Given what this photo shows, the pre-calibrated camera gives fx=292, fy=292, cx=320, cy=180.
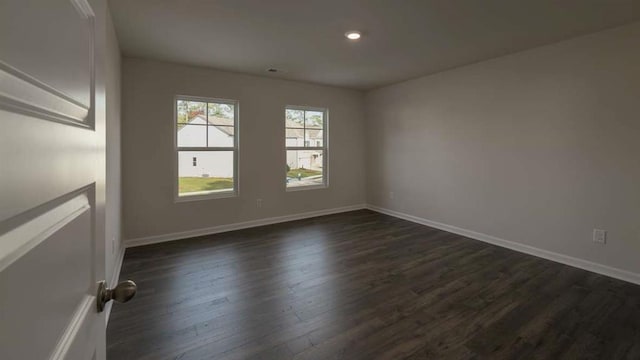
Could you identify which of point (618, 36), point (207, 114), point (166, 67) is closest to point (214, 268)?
point (207, 114)

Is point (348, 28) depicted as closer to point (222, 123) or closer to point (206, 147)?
point (222, 123)

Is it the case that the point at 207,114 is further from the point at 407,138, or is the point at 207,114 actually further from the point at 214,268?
the point at 407,138

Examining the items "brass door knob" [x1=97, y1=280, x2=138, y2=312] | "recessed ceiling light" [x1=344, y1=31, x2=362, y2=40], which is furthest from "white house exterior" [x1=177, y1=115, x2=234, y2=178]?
"brass door knob" [x1=97, y1=280, x2=138, y2=312]

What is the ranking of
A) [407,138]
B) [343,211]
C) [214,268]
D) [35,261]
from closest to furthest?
[35,261] < [214,268] < [407,138] < [343,211]

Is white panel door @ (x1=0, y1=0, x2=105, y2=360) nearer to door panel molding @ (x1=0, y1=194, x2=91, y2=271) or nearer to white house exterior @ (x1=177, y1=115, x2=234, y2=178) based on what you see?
door panel molding @ (x1=0, y1=194, x2=91, y2=271)

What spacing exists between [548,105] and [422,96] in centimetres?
180

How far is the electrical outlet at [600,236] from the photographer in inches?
117

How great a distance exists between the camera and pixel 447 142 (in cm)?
445

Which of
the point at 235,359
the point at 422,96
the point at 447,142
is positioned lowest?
the point at 235,359

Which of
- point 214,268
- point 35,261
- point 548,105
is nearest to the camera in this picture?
point 35,261

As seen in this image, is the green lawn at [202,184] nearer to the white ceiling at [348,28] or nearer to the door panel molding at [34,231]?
the white ceiling at [348,28]

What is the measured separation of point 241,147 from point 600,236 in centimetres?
454

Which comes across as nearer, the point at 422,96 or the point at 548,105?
the point at 548,105

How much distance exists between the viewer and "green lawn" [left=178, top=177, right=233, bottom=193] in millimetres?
4249
